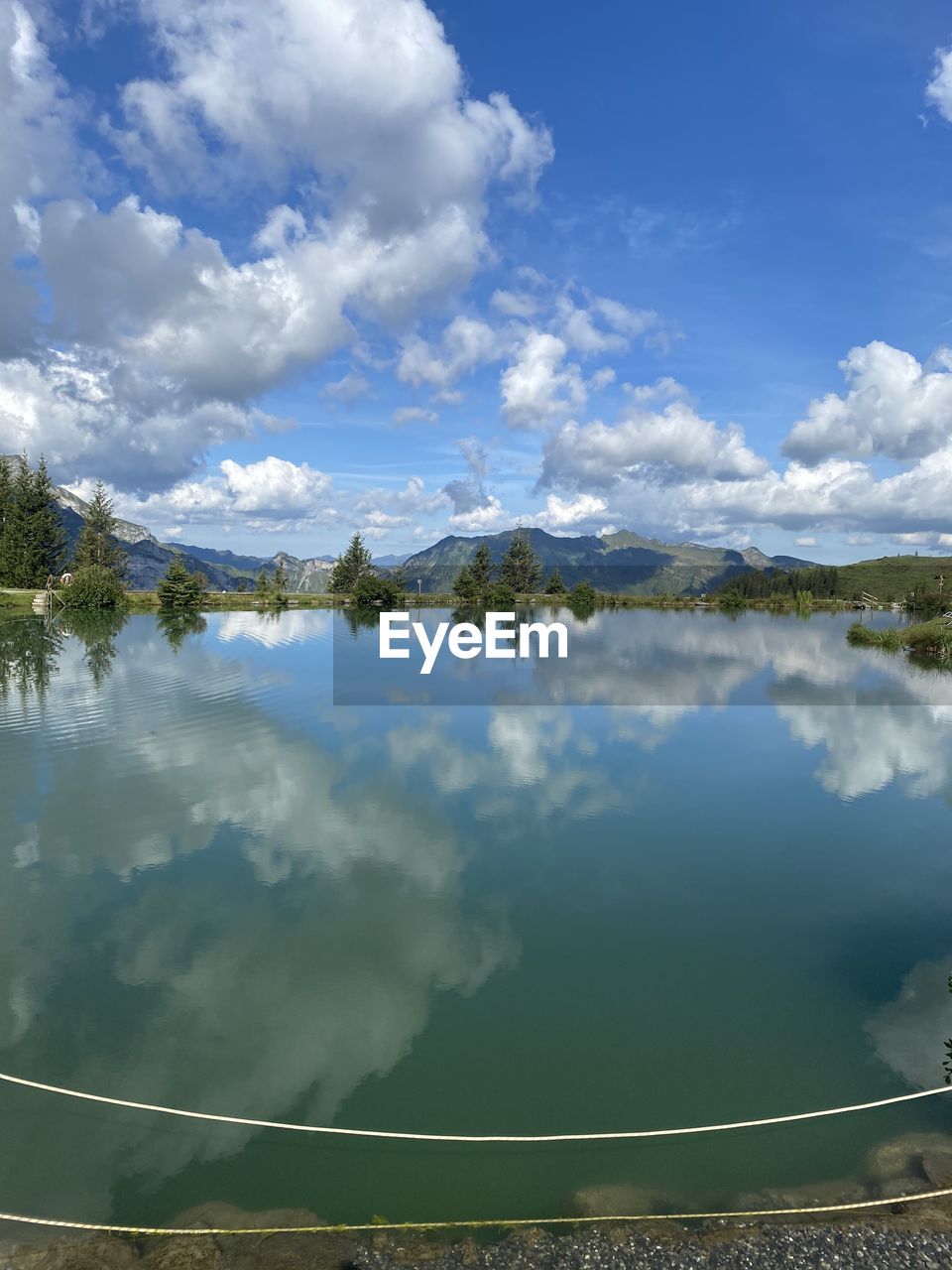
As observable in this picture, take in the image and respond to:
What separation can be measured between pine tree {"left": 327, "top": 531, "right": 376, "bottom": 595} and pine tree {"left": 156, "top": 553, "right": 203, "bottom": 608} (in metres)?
43.3

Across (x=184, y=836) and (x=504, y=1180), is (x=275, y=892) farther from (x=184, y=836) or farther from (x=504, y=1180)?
(x=504, y=1180)

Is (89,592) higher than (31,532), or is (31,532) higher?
(31,532)

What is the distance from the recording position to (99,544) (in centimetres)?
12088

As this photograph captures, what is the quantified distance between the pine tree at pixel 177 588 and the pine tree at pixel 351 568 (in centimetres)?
4332

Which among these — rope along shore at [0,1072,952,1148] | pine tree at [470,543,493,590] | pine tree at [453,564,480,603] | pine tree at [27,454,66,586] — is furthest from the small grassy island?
pine tree at [27,454,66,586]

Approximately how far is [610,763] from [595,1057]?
18.4 meters

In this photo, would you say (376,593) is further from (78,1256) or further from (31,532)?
(78,1256)

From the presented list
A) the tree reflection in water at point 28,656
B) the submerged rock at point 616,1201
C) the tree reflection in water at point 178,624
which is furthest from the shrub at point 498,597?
the submerged rock at point 616,1201

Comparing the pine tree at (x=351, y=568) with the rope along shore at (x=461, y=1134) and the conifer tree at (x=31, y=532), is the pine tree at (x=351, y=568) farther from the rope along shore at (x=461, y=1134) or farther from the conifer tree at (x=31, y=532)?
the rope along shore at (x=461, y=1134)

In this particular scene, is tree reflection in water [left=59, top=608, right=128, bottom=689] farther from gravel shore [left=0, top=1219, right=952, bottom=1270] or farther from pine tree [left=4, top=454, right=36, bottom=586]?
gravel shore [left=0, top=1219, right=952, bottom=1270]

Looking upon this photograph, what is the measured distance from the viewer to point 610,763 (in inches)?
1163

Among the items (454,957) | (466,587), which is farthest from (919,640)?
(466,587)

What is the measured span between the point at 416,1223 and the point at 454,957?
243 inches

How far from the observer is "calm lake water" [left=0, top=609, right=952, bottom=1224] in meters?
9.55
